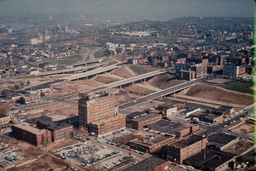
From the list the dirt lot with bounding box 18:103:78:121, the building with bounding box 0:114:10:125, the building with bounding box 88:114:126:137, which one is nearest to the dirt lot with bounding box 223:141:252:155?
the building with bounding box 88:114:126:137

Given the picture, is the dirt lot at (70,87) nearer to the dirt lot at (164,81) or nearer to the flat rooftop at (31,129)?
the dirt lot at (164,81)

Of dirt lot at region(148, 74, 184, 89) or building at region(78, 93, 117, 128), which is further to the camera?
dirt lot at region(148, 74, 184, 89)

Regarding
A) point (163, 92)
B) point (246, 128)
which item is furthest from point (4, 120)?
point (246, 128)

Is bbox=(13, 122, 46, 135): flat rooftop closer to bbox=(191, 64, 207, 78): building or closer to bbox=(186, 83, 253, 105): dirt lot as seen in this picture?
bbox=(186, 83, 253, 105): dirt lot

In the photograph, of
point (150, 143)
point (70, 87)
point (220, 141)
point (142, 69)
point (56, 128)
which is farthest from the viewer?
point (142, 69)

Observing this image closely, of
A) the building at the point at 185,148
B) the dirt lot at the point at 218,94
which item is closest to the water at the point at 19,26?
the dirt lot at the point at 218,94

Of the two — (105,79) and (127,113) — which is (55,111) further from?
(105,79)
